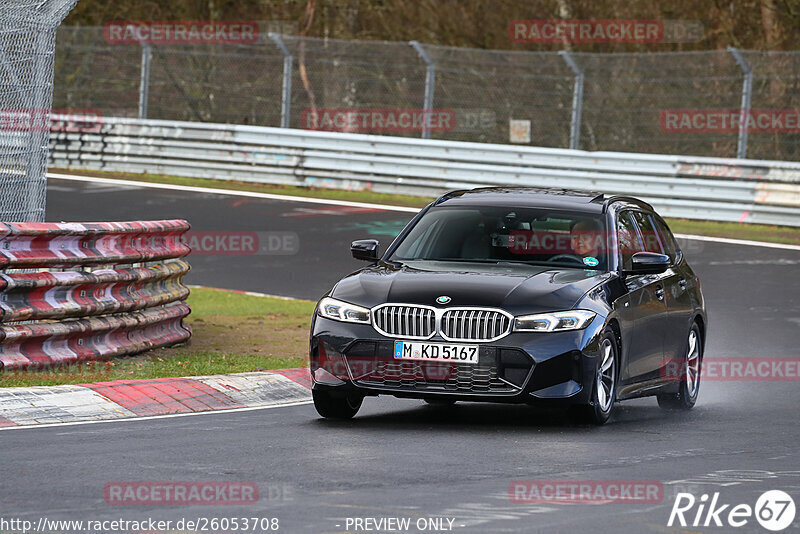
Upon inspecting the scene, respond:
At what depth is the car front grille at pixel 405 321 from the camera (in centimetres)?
984

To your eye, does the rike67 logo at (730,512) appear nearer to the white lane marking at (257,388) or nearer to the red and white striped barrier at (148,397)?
the red and white striped barrier at (148,397)

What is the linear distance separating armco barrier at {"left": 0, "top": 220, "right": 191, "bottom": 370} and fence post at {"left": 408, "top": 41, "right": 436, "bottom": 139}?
15697 mm

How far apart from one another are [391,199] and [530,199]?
1748 cm

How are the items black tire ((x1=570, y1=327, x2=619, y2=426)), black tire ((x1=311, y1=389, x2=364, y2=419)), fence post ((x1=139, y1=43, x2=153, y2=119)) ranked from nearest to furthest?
black tire ((x1=570, y1=327, x2=619, y2=426)), black tire ((x1=311, y1=389, x2=364, y2=419)), fence post ((x1=139, y1=43, x2=153, y2=119))

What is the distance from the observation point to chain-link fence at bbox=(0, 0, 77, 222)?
12773 mm

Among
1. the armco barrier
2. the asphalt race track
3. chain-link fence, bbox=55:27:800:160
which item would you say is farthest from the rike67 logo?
chain-link fence, bbox=55:27:800:160

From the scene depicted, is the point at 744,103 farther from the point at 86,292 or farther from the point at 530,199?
the point at 86,292

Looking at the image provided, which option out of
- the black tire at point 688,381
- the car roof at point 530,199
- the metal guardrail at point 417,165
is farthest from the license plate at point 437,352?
the metal guardrail at point 417,165

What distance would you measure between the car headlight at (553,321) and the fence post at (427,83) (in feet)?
A: 63.8

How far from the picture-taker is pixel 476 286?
10.0 meters

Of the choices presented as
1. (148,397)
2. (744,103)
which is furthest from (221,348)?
(744,103)

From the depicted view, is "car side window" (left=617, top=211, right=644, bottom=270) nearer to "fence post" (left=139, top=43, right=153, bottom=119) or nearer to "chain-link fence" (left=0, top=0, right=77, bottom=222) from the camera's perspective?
"chain-link fence" (left=0, top=0, right=77, bottom=222)

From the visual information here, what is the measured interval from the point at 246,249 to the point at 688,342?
11684 millimetres

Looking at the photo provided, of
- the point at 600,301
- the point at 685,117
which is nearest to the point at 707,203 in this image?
the point at 685,117
